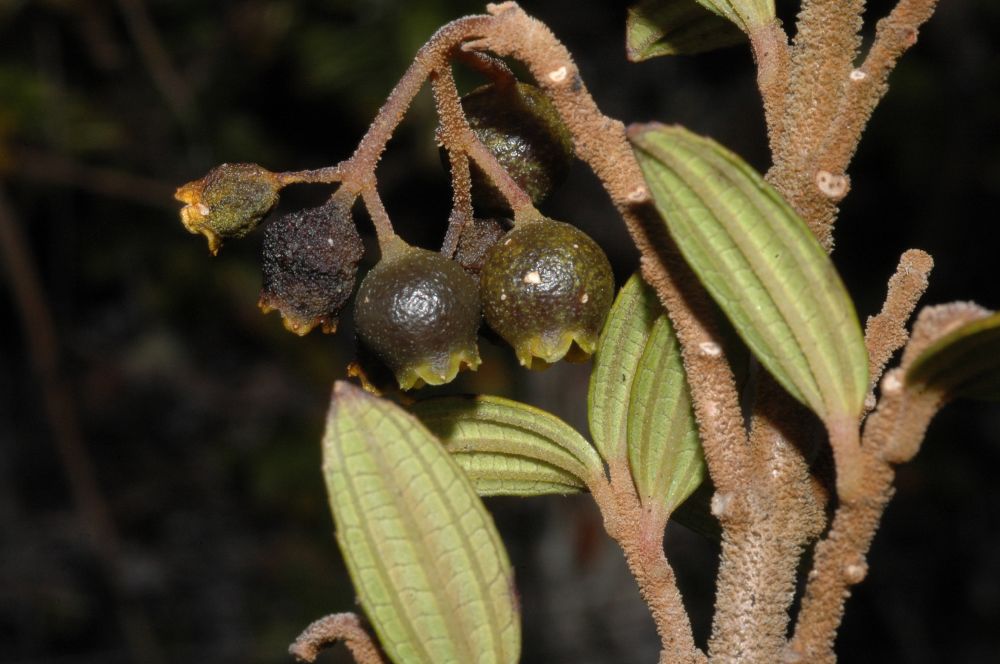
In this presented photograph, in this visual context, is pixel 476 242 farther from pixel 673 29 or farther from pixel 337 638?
pixel 337 638

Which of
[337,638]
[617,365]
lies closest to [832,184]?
[617,365]

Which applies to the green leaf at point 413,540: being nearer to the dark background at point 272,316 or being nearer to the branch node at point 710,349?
the branch node at point 710,349

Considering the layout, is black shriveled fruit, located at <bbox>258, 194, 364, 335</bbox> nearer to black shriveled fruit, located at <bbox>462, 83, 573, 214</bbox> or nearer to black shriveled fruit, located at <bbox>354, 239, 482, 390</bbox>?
black shriveled fruit, located at <bbox>354, 239, 482, 390</bbox>

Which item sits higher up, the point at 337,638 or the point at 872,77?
the point at 872,77

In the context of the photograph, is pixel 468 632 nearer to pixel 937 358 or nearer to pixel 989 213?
pixel 937 358

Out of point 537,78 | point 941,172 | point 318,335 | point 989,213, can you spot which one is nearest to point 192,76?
point 318,335

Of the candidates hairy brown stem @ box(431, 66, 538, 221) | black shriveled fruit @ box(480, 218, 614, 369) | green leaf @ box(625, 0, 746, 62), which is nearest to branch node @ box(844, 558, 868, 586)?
black shriveled fruit @ box(480, 218, 614, 369)

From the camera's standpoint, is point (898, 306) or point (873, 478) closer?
point (873, 478)
